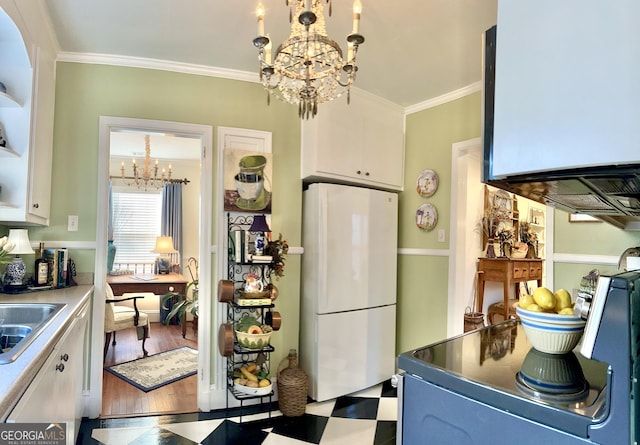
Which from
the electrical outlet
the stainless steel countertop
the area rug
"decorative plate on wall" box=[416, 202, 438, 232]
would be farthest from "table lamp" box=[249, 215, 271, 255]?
the area rug

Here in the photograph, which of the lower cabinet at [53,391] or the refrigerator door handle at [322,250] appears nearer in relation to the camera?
the lower cabinet at [53,391]

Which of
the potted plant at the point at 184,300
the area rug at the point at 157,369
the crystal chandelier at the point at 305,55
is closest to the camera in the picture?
the crystal chandelier at the point at 305,55

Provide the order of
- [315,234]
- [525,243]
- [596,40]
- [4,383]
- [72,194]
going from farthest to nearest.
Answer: [525,243] → [315,234] → [72,194] → [4,383] → [596,40]

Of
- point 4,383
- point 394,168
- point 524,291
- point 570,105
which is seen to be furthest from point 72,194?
point 524,291

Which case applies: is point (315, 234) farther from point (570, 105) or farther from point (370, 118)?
point (570, 105)

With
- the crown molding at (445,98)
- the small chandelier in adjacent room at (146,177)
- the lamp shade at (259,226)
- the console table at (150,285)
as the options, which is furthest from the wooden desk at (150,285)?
the crown molding at (445,98)

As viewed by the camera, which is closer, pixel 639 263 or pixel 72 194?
pixel 639 263

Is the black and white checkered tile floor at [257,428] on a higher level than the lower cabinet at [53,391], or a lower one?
lower

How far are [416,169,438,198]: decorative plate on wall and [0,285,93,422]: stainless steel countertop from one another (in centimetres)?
259

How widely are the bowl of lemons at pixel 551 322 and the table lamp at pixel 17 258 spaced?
8.14 feet

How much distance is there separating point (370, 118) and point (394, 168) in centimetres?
50

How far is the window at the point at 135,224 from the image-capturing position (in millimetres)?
5395

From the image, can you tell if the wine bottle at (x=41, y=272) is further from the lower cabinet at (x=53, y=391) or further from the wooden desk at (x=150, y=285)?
the wooden desk at (x=150, y=285)

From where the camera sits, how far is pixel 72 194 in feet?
8.25
